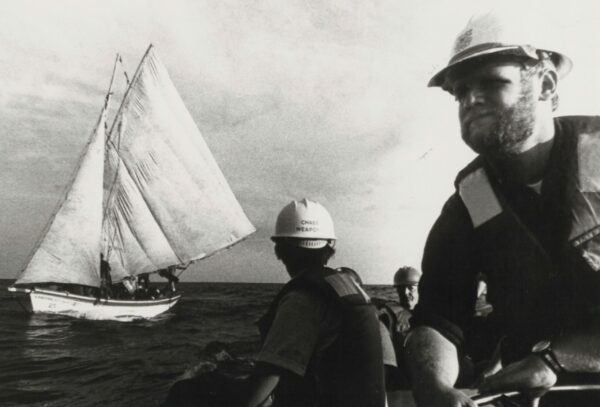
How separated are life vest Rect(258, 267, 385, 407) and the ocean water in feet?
18.4

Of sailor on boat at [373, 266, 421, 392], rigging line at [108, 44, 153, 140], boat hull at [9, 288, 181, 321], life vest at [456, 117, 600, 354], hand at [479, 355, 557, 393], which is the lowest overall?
boat hull at [9, 288, 181, 321]

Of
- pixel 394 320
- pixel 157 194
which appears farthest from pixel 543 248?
pixel 157 194

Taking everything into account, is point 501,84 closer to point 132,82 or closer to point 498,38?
point 498,38

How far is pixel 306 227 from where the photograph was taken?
11.4 feet

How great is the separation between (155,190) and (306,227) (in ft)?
122

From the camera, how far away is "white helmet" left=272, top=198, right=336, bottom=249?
3432 mm

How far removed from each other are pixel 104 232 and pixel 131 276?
3995 millimetres

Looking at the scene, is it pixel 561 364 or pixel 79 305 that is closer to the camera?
pixel 561 364

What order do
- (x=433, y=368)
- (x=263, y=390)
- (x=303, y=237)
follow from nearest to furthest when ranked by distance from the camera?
1. (x=433, y=368)
2. (x=263, y=390)
3. (x=303, y=237)

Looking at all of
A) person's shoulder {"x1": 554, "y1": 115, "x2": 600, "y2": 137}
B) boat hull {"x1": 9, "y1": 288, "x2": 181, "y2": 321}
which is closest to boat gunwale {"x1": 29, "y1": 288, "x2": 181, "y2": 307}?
boat hull {"x1": 9, "y1": 288, "x2": 181, "y2": 321}

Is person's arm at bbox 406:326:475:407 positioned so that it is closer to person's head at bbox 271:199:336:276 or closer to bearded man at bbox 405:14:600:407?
bearded man at bbox 405:14:600:407

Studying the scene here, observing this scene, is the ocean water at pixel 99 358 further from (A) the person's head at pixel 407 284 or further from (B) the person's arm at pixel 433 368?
(B) the person's arm at pixel 433 368

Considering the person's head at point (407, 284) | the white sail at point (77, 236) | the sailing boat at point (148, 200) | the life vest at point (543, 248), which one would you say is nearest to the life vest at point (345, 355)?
the life vest at point (543, 248)

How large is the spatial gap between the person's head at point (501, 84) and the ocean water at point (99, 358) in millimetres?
7330
